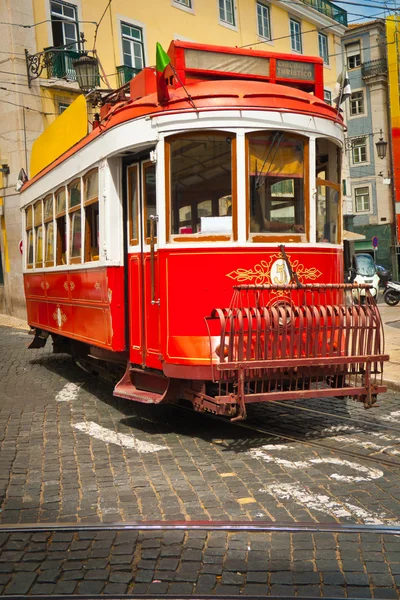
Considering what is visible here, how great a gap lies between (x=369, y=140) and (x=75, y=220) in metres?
34.8

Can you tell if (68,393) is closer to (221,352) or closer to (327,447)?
(221,352)

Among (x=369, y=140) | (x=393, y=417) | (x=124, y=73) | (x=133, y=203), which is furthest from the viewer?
(x=369, y=140)

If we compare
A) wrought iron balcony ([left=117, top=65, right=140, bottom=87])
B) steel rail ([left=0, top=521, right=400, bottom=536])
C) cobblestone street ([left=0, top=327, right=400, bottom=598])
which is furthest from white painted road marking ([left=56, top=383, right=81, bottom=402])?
wrought iron balcony ([left=117, top=65, right=140, bottom=87])

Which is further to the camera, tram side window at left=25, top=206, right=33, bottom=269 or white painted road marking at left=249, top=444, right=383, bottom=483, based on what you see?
tram side window at left=25, top=206, right=33, bottom=269

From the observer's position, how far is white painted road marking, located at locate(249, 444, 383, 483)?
5047 mm

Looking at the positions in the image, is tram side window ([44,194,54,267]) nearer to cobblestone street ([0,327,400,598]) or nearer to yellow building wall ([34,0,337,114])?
cobblestone street ([0,327,400,598])

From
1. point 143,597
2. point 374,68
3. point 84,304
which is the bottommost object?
point 143,597

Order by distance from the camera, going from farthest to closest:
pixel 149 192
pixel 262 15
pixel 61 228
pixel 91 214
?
pixel 262 15 → pixel 61 228 → pixel 91 214 → pixel 149 192

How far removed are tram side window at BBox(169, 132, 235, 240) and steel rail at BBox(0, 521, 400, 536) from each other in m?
2.73

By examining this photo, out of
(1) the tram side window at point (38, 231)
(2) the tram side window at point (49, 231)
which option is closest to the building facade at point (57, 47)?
(1) the tram side window at point (38, 231)

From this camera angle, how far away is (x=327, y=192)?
6.59 meters

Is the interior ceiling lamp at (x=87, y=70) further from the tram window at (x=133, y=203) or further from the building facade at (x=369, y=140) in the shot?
the building facade at (x=369, y=140)

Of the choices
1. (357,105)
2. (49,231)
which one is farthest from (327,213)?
(357,105)

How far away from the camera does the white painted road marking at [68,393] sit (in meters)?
8.52
